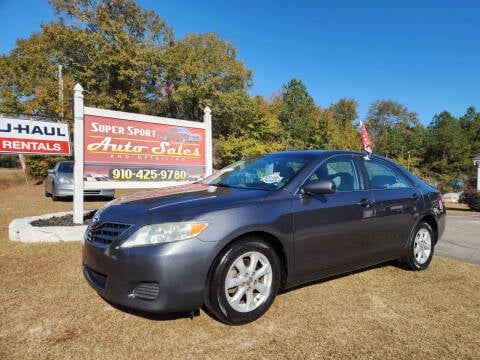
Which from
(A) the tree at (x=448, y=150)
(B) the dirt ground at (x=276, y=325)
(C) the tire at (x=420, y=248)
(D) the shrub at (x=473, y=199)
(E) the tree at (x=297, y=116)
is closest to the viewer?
(B) the dirt ground at (x=276, y=325)

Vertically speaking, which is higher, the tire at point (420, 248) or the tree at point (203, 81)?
the tree at point (203, 81)

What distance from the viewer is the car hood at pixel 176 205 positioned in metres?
2.61

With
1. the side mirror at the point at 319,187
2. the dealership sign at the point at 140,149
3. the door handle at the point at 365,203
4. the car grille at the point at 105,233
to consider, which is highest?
the dealership sign at the point at 140,149

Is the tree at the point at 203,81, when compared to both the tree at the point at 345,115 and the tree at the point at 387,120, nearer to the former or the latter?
the tree at the point at 345,115

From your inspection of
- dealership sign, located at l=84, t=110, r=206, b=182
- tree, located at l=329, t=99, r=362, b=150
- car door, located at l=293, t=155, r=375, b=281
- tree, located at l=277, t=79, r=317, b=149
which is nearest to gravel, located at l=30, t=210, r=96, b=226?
dealership sign, located at l=84, t=110, r=206, b=182

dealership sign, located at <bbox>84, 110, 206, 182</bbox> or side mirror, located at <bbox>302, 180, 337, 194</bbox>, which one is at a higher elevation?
dealership sign, located at <bbox>84, 110, 206, 182</bbox>

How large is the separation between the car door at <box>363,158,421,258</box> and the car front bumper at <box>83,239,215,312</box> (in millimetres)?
2172

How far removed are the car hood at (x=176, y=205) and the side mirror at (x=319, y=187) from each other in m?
0.41

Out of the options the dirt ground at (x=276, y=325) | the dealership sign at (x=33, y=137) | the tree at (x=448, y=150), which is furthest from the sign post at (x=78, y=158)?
the tree at (x=448, y=150)

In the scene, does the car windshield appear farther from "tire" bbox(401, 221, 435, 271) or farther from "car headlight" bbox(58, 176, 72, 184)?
"car headlight" bbox(58, 176, 72, 184)

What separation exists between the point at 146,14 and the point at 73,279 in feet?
107

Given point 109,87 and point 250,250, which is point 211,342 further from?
point 109,87

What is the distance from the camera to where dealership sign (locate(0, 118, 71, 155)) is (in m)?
6.42

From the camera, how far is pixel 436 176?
62.6m
